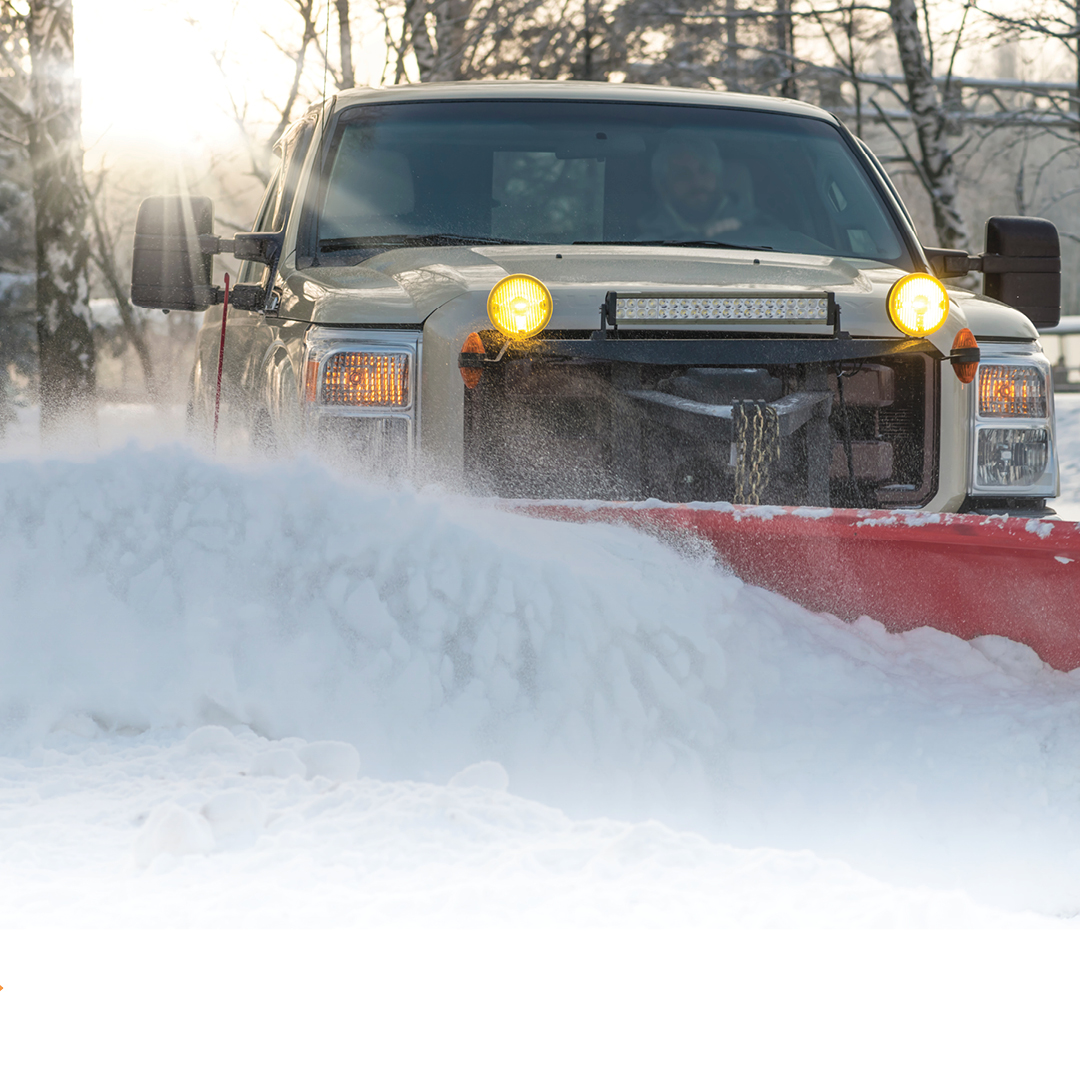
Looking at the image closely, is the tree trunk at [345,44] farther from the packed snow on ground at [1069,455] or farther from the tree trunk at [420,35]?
the packed snow on ground at [1069,455]

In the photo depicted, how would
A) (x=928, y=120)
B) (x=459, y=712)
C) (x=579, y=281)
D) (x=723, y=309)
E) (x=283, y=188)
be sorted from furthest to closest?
(x=928, y=120) → (x=283, y=188) → (x=579, y=281) → (x=723, y=309) → (x=459, y=712)

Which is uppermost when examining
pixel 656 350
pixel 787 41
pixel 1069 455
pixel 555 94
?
pixel 787 41

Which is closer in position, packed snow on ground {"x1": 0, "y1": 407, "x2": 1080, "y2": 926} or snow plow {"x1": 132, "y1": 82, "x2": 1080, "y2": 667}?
packed snow on ground {"x1": 0, "y1": 407, "x2": 1080, "y2": 926}

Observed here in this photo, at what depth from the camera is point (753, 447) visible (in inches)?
134

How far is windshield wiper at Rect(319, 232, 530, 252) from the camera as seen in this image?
13.6 feet

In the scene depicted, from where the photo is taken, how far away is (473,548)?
3.20 meters

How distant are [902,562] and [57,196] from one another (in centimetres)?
839

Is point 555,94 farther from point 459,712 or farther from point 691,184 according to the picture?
point 459,712

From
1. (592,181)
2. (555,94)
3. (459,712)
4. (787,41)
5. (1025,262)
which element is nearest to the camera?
(459,712)

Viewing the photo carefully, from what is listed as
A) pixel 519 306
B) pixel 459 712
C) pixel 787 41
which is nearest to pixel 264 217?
pixel 519 306

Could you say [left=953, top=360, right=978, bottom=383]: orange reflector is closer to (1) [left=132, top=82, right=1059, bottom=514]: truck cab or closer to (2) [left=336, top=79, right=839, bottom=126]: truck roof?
(1) [left=132, top=82, right=1059, bottom=514]: truck cab

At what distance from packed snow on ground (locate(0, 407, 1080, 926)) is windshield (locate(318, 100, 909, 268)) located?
47.9 inches

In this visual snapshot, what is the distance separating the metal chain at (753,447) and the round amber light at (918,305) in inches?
16.5

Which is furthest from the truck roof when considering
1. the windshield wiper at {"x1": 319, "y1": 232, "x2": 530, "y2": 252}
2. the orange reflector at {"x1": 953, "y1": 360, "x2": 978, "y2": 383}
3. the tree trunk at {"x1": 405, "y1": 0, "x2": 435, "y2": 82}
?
the tree trunk at {"x1": 405, "y1": 0, "x2": 435, "y2": 82}
